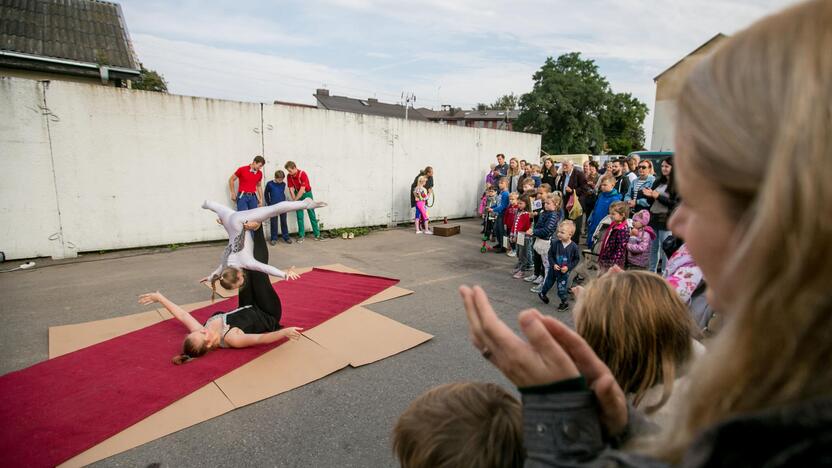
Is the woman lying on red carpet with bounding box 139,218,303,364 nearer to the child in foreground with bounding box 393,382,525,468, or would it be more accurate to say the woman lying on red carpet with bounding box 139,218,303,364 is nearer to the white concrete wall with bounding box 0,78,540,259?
the child in foreground with bounding box 393,382,525,468

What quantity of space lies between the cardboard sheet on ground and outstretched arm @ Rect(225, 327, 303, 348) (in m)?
0.15

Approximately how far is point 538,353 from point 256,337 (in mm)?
3769

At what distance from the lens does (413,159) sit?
12.1 m

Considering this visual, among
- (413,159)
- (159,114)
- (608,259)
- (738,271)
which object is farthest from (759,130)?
(413,159)

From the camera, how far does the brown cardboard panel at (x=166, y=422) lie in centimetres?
262

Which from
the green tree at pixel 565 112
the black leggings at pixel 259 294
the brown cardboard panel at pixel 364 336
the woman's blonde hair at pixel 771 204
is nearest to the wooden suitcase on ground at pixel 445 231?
the brown cardboard panel at pixel 364 336

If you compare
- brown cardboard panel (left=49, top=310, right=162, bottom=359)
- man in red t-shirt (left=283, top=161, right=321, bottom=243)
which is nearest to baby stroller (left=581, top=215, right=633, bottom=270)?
brown cardboard panel (left=49, top=310, right=162, bottom=359)

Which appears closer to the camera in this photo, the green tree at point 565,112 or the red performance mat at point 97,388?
the red performance mat at point 97,388

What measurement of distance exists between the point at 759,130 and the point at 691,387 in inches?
13.0

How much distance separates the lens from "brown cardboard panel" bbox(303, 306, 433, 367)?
13.2 ft

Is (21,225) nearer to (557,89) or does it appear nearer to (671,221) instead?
(671,221)

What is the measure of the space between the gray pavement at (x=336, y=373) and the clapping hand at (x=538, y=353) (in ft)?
7.01

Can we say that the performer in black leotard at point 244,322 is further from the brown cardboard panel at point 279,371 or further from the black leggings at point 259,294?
the brown cardboard panel at point 279,371

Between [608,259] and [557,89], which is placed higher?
[557,89]
